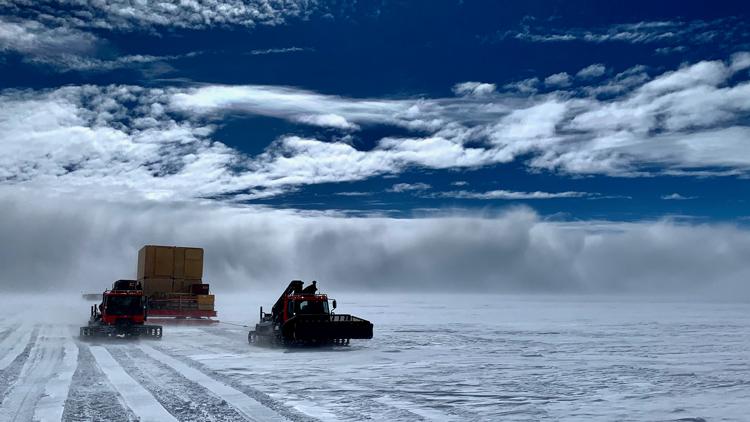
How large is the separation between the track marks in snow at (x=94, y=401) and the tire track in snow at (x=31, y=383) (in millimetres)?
644

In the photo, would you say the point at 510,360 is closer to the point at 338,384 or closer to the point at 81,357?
the point at 338,384

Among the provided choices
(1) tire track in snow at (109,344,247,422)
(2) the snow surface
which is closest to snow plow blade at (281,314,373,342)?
(2) the snow surface

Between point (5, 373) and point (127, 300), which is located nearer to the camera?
point (5, 373)

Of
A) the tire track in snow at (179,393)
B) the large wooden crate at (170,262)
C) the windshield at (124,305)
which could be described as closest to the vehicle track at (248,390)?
the tire track in snow at (179,393)

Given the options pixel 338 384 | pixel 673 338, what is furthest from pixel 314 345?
pixel 673 338

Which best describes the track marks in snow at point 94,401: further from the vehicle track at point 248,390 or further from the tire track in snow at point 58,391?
the vehicle track at point 248,390

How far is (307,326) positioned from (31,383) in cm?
1059

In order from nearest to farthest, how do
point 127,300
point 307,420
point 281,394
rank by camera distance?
point 307,420 → point 281,394 → point 127,300

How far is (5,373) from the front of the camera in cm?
1598

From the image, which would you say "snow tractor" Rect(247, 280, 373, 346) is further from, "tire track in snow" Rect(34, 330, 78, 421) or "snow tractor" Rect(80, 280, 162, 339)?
"tire track in snow" Rect(34, 330, 78, 421)

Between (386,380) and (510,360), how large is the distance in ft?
20.4

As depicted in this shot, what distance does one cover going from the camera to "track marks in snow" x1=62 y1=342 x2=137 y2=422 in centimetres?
1059

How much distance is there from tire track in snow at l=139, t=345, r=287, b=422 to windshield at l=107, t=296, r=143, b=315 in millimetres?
10297

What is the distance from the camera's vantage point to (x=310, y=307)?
2495cm
